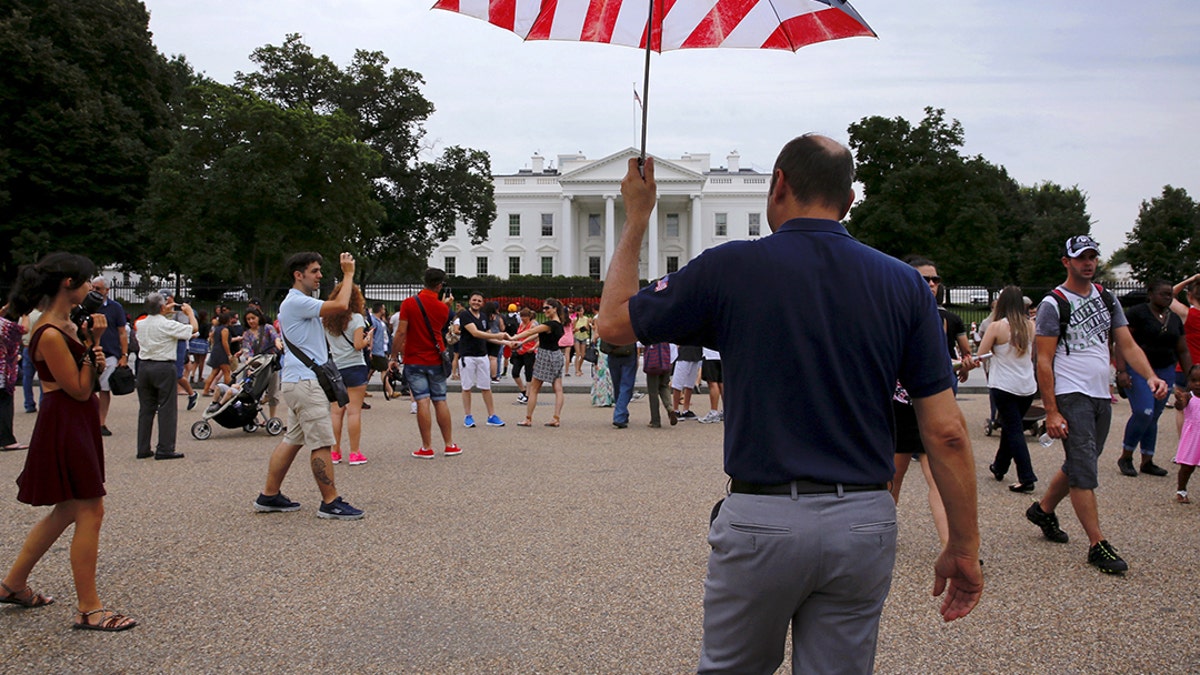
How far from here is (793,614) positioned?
2279 mm

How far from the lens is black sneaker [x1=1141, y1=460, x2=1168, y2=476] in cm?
869

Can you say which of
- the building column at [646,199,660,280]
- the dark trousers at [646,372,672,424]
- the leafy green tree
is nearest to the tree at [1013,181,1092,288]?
the leafy green tree

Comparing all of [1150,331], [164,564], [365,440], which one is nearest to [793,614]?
[164,564]

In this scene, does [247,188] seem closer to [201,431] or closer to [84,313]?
[201,431]

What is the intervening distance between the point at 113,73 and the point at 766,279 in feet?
153

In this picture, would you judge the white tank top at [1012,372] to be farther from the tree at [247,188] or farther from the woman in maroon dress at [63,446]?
the tree at [247,188]

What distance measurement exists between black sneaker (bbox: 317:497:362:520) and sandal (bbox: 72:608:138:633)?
7.66 ft

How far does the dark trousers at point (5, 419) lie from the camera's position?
33.9 ft

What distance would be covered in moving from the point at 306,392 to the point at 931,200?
2264 inches

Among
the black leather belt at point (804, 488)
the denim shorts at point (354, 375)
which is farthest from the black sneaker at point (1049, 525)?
the denim shorts at point (354, 375)

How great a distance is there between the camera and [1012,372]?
7516 millimetres

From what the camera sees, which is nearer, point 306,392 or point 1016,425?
point 306,392

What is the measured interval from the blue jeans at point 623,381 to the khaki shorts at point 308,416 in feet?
21.0

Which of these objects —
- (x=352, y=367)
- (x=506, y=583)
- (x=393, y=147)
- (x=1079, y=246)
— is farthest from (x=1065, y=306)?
(x=393, y=147)
